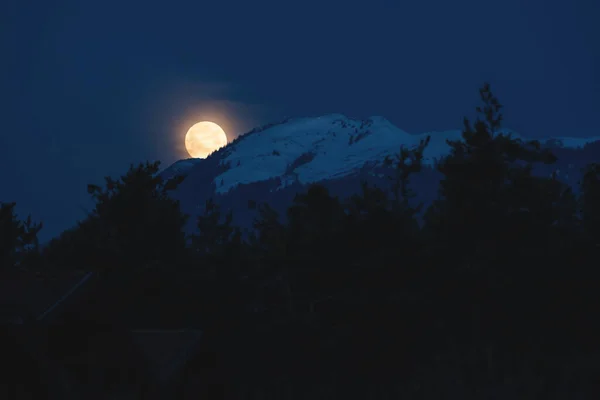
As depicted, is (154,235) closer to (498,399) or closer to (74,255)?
(74,255)

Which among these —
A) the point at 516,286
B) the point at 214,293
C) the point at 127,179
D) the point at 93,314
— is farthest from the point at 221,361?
the point at 127,179

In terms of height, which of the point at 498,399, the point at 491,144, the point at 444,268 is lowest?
the point at 498,399

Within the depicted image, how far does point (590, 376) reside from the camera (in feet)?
77.2

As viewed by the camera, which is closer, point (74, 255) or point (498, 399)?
point (498, 399)

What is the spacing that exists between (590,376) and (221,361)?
1230 centimetres

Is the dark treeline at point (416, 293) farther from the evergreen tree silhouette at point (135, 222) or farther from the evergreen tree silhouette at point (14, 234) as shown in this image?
the evergreen tree silhouette at point (14, 234)

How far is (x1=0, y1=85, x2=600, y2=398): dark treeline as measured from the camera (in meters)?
24.6

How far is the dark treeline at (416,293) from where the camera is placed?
24594 millimetres

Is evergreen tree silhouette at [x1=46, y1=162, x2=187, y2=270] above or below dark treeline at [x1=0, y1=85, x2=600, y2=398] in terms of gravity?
above

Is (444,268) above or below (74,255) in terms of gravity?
below

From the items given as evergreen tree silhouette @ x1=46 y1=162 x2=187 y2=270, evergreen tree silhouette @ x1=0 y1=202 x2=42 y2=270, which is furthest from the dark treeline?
evergreen tree silhouette @ x1=0 y1=202 x2=42 y2=270

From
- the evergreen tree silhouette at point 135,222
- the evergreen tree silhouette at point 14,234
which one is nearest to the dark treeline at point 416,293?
the evergreen tree silhouette at point 135,222

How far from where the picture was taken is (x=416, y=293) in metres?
25.9

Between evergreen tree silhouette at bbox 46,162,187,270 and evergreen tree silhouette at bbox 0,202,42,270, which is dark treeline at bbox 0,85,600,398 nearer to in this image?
evergreen tree silhouette at bbox 46,162,187,270
